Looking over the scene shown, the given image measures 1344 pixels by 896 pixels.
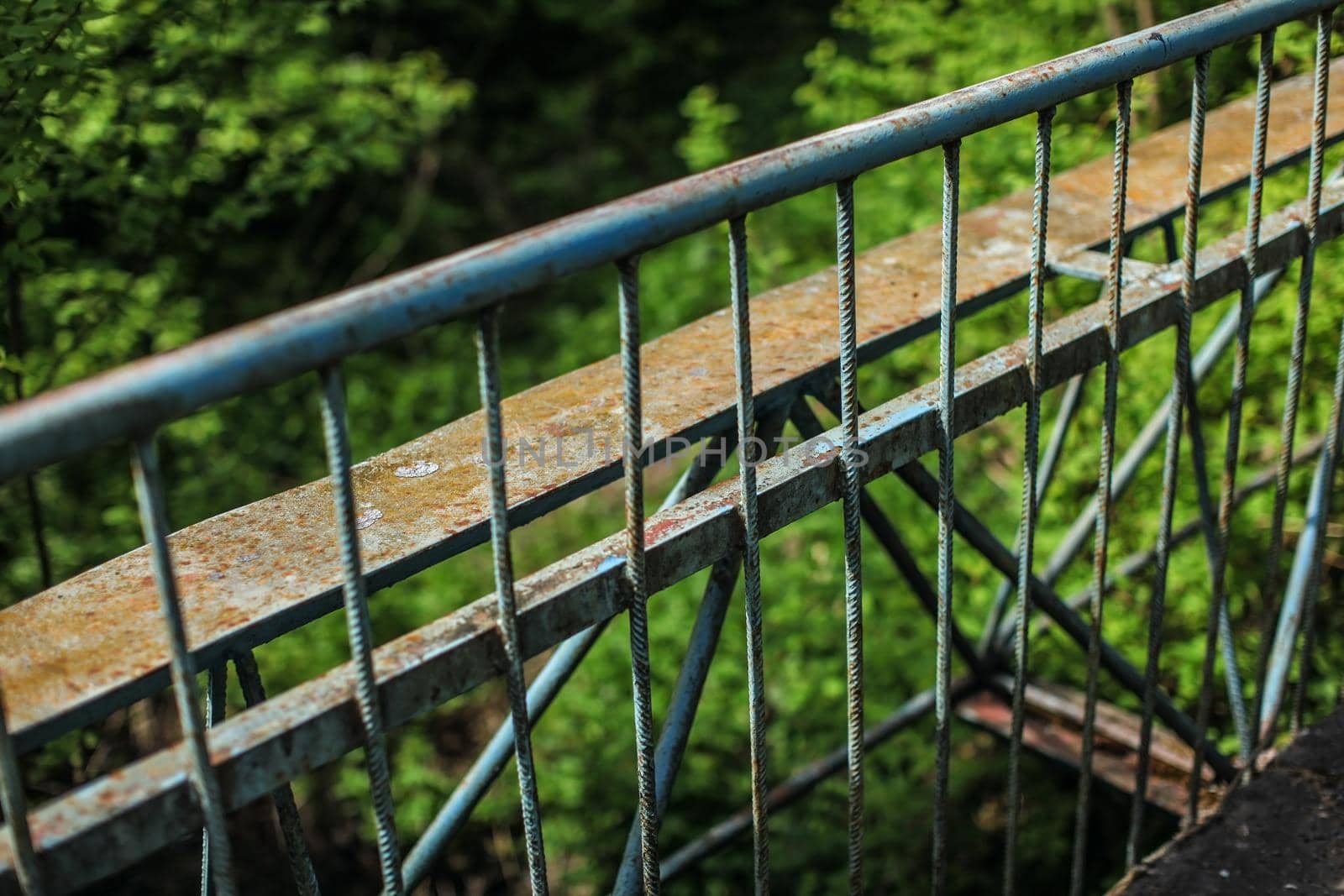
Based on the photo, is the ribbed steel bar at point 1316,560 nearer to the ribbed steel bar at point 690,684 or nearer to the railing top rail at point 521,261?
the railing top rail at point 521,261

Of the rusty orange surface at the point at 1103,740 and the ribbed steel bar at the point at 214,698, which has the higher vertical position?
the ribbed steel bar at the point at 214,698

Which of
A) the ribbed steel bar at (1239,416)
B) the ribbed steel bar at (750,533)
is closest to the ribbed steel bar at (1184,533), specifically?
the ribbed steel bar at (1239,416)

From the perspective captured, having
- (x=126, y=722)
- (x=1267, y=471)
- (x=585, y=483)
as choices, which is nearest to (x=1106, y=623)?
(x=1267, y=471)

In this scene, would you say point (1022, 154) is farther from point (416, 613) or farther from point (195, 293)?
point (195, 293)

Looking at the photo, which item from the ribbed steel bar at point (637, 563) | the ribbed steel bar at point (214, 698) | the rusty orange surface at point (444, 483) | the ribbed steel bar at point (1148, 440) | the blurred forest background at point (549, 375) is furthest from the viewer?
the blurred forest background at point (549, 375)

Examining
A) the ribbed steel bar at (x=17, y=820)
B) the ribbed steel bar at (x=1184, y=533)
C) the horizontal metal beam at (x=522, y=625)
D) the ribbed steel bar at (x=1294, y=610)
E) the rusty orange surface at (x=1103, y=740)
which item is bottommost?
the rusty orange surface at (x=1103, y=740)

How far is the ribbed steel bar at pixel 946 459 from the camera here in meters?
1.56

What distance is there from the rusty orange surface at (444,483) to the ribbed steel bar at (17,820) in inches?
10.7

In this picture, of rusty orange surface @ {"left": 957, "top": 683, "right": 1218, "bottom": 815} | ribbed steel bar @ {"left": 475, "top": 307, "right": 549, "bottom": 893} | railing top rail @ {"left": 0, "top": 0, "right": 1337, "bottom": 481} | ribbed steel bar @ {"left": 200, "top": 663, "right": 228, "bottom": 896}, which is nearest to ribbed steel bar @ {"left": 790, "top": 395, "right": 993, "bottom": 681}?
rusty orange surface @ {"left": 957, "top": 683, "right": 1218, "bottom": 815}

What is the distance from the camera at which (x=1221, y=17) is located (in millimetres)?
1758

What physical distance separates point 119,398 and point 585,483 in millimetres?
872

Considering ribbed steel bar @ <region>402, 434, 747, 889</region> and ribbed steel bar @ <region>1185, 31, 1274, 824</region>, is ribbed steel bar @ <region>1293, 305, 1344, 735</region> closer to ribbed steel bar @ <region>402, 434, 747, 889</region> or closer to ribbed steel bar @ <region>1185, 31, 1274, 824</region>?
ribbed steel bar @ <region>1185, 31, 1274, 824</region>

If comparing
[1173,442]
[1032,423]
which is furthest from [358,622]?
[1173,442]

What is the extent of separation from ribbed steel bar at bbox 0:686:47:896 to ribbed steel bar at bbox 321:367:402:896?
0.96ft
